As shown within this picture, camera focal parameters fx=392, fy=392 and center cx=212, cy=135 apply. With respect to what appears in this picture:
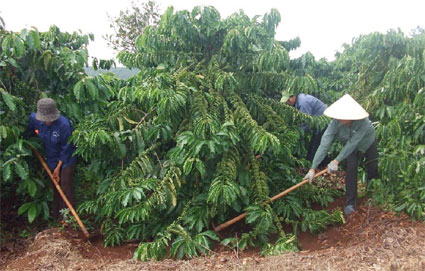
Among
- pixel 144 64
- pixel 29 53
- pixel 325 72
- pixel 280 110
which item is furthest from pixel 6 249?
pixel 325 72

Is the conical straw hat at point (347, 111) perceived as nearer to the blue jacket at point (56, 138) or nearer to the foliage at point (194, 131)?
the foliage at point (194, 131)

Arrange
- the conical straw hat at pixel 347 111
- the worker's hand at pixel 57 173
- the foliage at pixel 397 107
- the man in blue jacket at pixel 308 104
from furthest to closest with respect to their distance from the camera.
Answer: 1. the man in blue jacket at pixel 308 104
2. the worker's hand at pixel 57 173
3. the foliage at pixel 397 107
4. the conical straw hat at pixel 347 111

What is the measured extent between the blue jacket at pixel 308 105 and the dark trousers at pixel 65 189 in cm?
273

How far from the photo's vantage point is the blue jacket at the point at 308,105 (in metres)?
4.84

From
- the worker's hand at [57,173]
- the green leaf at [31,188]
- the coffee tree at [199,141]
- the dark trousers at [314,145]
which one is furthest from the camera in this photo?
the dark trousers at [314,145]

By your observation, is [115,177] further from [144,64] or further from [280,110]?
[280,110]

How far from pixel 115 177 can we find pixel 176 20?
169cm

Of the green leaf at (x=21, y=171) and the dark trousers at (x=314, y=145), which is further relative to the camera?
the dark trousers at (x=314, y=145)

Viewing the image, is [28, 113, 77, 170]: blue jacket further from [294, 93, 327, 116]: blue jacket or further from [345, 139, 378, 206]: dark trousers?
→ [345, 139, 378, 206]: dark trousers

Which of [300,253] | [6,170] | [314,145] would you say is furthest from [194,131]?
[314,145]

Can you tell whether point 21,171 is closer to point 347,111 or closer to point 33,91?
point 33,91

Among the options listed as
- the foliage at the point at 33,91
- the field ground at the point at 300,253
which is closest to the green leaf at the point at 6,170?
the foliage at the point at 33,91

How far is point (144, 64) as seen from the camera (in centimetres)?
454

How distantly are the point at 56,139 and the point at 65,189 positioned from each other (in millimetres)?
583
